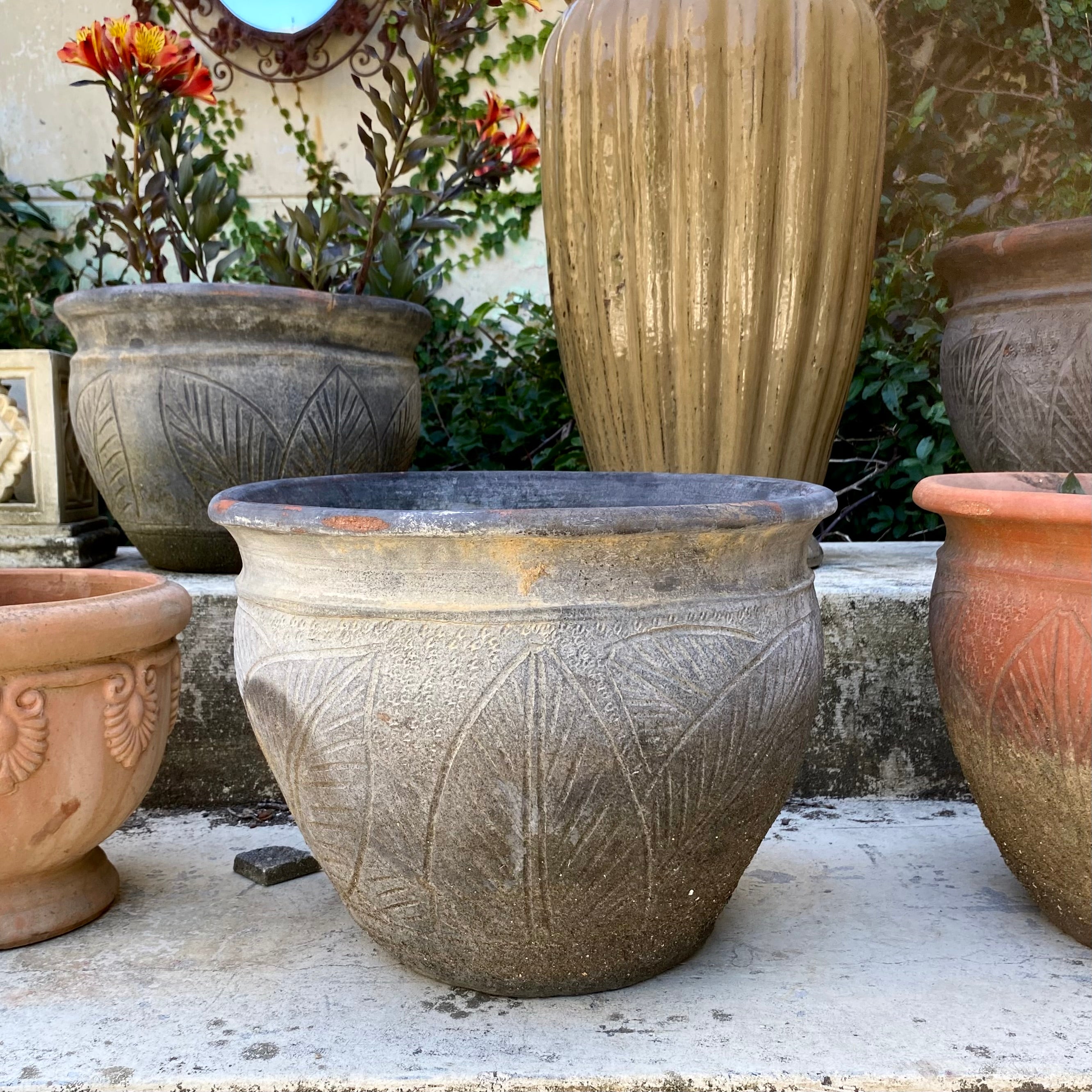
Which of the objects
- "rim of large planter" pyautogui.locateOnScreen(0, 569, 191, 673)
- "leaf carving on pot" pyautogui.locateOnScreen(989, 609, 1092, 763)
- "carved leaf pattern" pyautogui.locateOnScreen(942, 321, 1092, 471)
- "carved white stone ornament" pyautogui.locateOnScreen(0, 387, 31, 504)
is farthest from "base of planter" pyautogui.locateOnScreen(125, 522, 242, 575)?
"carved leaf pattern" pyautogui.locateOnScreen(942, 321, 1092, 471)

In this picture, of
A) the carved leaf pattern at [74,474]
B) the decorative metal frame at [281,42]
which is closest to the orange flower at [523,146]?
the carved leaf pattern at [74,474]

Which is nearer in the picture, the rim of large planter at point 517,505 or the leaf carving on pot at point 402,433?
the rim of large planter at point 517,505

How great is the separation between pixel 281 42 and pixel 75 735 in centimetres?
280

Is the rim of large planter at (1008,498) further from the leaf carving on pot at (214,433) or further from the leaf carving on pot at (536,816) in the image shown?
the leaf carving on pot at (214,433)

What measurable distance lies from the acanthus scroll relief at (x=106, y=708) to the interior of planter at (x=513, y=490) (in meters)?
0.29

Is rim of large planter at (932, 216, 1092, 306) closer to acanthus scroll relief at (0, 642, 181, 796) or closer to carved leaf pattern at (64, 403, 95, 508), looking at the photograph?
acanthus scroll relief at (0, 642, 181, 796)

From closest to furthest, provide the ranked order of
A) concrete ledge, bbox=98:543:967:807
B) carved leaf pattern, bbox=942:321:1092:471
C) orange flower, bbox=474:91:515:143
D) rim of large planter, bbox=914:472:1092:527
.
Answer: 1. rim of large planter, bbox=914:472:1092:527
2. concrete ledge, bbox=98:543:967:807
3. carved leaf pattern, bbox=942:321:1092:471
4. orange flower, bbox=474:91:515:143

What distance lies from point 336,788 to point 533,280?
102 inches

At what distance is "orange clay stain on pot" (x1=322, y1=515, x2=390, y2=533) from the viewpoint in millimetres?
1023

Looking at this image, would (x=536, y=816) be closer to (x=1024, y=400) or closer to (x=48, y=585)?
(x=48, y=585)

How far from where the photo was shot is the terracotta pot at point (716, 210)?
1.79m

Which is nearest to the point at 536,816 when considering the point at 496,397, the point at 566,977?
the point at 566,977

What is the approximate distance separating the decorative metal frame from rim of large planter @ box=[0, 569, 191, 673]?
7.95 feet

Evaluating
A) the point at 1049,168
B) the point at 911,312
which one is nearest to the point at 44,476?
the point at 911,312
